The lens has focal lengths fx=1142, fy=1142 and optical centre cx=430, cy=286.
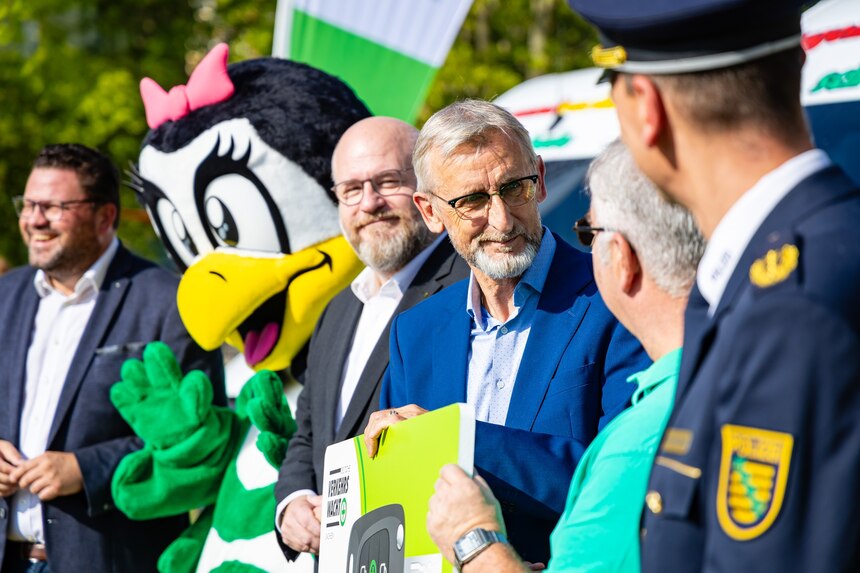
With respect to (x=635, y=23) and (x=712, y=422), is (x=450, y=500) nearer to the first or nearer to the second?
(x=712, y=422)

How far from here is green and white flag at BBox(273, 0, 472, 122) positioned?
5.40 meters

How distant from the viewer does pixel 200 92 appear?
13.7 feet

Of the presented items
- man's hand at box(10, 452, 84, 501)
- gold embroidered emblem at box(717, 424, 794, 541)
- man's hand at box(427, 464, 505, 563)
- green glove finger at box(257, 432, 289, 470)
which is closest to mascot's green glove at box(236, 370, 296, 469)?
green glove finger at box(257, 432, 289, 470)

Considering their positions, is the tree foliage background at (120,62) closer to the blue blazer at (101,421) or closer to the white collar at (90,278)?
the white collar at (90,278)

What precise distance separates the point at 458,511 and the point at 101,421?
2702 mm

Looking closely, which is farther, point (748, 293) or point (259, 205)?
point (259, 205)

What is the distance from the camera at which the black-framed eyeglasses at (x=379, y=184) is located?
357cm

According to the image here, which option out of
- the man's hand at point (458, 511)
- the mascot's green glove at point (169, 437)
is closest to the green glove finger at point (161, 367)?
the mascot's green glove at point (169, 437)

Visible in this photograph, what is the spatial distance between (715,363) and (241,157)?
2.81 m

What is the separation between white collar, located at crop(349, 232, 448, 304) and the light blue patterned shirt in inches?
27.3

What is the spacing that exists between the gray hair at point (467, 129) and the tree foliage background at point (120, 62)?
25.6 ft

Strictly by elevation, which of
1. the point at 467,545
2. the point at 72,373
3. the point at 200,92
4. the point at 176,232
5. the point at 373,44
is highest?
the point at 373,44

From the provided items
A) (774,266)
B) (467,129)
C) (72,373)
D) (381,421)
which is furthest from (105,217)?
(774,266)

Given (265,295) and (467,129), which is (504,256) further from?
(265,295)
